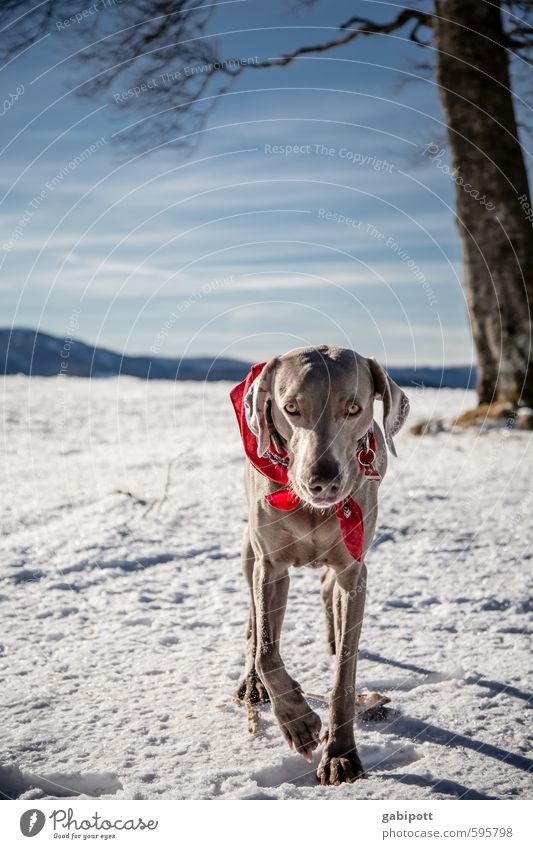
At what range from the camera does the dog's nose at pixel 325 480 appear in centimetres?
305

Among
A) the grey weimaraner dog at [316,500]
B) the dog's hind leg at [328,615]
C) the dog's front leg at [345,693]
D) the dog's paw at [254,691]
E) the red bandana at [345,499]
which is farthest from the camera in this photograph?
the dog's hind leg at [328,615]

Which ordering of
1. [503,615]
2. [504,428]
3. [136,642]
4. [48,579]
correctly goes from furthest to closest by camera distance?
[504,428] → [48,579] → [503,615] → [136,642]

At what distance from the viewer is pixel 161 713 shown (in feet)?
12.8

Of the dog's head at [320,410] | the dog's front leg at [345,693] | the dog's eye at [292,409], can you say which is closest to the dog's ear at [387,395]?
the dog's head at [320,410]

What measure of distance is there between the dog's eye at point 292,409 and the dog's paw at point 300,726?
4.24 ft

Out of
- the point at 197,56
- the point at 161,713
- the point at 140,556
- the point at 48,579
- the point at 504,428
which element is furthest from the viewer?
the point at 504,428

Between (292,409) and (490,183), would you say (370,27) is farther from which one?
(292,409)

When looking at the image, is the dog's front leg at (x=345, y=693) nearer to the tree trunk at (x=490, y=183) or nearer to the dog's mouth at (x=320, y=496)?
the dog's mouth at (x=320, y=496)

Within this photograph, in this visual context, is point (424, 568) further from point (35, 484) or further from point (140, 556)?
point (35, 484)

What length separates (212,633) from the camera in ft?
16.0

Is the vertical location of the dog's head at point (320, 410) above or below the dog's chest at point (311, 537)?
above

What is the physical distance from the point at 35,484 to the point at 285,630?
4.47 meters

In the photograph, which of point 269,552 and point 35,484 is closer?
point 269,552

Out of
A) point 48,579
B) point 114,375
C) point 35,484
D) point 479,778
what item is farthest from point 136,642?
point 114,375
